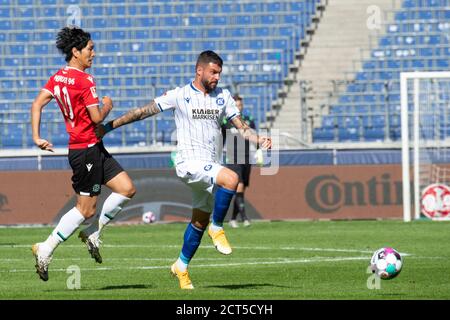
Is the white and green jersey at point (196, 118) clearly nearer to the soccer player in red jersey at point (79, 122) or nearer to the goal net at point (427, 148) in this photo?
the soccer player in red jersey at point (79, 122)

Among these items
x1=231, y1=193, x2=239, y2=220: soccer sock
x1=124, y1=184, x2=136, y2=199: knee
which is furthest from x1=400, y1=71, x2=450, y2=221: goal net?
x1=124, y1=184, x2=136, y2=199: knee

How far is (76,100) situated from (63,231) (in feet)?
4.21

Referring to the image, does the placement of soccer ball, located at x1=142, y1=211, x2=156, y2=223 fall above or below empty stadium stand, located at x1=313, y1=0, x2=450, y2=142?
below

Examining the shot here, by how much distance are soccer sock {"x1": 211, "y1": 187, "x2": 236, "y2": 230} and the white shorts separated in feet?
0.38

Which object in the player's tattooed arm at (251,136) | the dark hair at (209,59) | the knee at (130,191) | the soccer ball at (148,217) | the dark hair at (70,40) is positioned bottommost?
the soccer ball at (148,217)

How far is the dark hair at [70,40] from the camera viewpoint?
11031 millimetres

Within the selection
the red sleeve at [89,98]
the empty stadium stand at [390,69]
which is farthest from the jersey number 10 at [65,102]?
the empty stadium stand at [390,69]

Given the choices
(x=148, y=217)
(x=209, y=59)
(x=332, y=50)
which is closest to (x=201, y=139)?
(x=209, y=59)

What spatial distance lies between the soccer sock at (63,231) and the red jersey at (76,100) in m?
0.70

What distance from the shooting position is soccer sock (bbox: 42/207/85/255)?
35.0ft

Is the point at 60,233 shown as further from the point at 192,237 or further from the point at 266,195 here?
the point at 266,195

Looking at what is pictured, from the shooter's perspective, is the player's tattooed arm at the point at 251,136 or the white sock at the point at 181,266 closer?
the white sock at the point at 181,266

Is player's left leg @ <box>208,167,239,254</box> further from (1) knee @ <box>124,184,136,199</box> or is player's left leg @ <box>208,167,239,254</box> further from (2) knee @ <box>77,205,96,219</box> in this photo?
(2) knee @ <box>77,205,96,219</box>

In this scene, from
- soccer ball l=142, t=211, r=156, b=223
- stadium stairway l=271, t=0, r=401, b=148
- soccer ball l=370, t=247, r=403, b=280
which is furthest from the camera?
stadium stairway l=271, t=0, r=401, b=148
